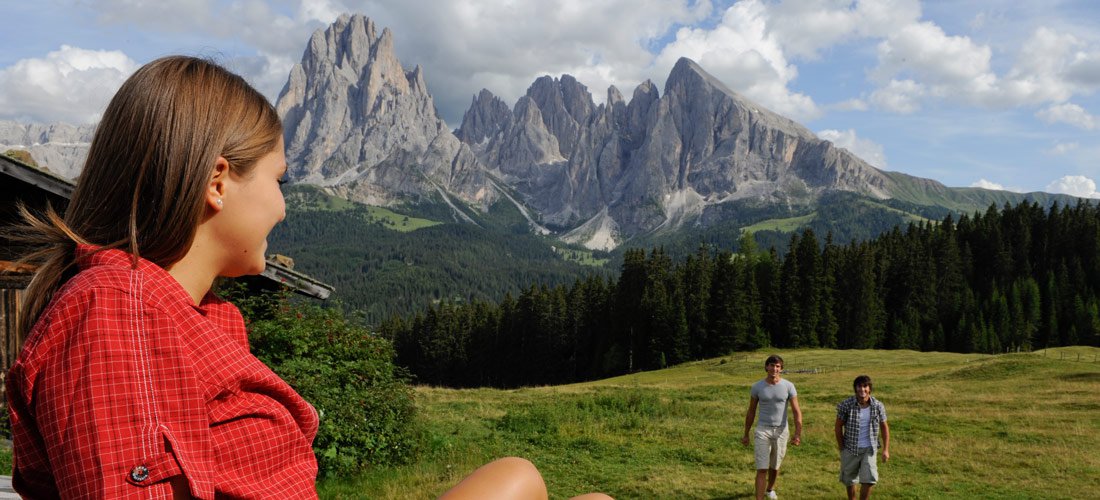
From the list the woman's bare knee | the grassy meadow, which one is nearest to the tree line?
the grassy meadow

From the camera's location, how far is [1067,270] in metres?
81.4

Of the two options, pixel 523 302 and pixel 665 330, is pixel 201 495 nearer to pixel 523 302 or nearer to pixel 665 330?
pixel 665 330

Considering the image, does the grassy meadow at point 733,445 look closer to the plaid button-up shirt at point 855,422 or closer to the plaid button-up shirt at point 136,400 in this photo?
the plaid button-up shirt at point 855,422

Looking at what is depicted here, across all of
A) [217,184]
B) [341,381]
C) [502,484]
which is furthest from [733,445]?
[217,184]

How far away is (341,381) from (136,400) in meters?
10.6

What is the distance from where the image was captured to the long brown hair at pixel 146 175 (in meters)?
1.57

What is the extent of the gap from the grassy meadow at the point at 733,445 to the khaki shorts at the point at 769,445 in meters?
1.16

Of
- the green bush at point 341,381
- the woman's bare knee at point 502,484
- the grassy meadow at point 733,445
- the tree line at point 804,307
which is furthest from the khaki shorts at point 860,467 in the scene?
the tree line at point 804,307

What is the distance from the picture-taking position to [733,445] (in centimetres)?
1741

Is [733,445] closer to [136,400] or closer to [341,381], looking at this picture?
[341,381]

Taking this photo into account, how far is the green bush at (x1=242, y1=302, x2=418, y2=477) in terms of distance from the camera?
10258mm

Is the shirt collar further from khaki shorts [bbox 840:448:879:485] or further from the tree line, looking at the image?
the tree line

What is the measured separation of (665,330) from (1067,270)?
53.7 meters

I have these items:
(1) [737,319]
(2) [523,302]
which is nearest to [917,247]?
(1) [737,319]
